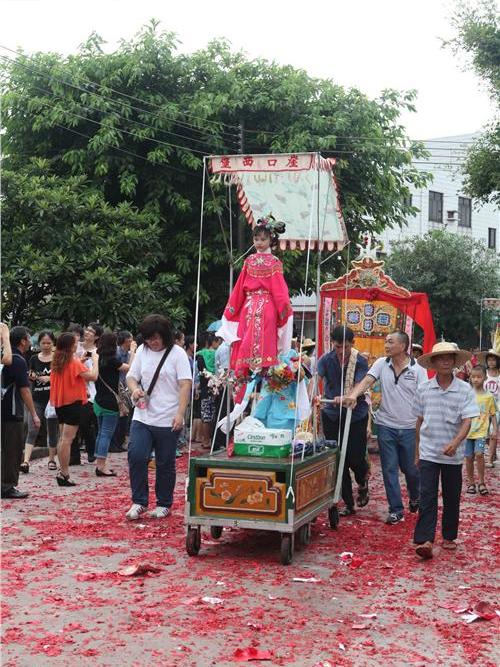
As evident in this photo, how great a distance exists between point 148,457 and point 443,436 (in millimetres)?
2764

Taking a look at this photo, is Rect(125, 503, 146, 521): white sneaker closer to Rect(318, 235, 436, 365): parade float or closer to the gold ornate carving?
Rect(318, 235, 436, 365): parade float

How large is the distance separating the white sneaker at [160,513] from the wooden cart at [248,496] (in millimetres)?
1428

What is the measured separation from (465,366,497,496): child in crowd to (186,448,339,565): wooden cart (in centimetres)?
426

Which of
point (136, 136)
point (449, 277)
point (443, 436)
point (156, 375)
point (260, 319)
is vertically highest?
point (136, 136)

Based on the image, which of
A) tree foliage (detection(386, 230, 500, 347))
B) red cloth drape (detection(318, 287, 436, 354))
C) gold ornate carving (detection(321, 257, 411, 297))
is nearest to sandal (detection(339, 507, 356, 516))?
red cloth drape (detection(318, 287, 436, 354))

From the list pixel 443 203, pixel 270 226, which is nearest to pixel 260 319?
pixel 270 226

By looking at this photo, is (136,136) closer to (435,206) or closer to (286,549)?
(286,549)

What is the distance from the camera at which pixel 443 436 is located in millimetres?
7863

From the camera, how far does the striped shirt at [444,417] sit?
25.7 feet

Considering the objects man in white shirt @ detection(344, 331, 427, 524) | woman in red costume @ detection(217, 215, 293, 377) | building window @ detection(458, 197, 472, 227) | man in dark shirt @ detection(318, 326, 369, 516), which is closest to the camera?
woman in red costume @ detection(217, 215, 293, 377)

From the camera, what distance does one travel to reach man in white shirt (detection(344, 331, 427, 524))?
362 inches

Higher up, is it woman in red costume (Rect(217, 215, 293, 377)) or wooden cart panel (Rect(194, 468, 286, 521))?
woman in red costume (Rect(217, 215, 293, 377))

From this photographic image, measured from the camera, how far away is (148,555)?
294 inches

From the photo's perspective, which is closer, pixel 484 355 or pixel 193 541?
pixel 193 541
